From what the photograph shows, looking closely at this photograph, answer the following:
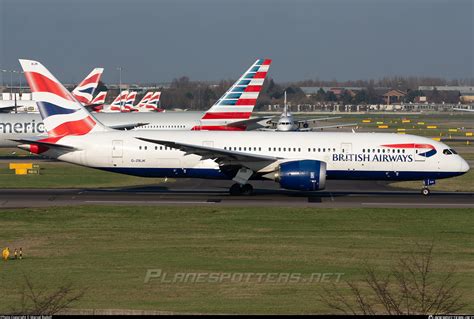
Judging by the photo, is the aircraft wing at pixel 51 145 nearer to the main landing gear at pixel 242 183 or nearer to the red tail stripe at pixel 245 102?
the main landing gear at pixel 242 183

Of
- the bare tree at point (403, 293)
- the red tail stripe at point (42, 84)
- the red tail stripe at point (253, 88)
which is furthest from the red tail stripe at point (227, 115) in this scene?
the bare tree at point (403, 293)

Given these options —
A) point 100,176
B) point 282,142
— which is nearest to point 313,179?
point 282,142

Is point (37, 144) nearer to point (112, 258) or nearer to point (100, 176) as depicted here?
point (100, 176)

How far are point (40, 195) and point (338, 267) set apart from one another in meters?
22.8

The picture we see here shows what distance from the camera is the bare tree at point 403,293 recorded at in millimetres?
20688

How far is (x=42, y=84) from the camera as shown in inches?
1780

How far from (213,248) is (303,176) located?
13130mm

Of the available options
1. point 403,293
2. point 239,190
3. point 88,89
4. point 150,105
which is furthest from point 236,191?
point 150,105

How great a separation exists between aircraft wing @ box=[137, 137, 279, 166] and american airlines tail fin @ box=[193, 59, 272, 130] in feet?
61.9

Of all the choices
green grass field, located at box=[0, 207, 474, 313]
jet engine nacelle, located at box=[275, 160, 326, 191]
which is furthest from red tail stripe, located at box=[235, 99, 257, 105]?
green grass field, located at box=[0, 207, 474, 313]

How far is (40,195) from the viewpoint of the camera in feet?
149

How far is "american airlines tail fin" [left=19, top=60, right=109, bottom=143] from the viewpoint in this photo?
4519 cm

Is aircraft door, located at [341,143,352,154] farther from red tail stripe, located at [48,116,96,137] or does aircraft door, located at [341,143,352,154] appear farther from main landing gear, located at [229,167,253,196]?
red tail stripe, located at [48,116,96,137]

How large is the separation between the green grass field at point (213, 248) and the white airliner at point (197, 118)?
23.1 meters
